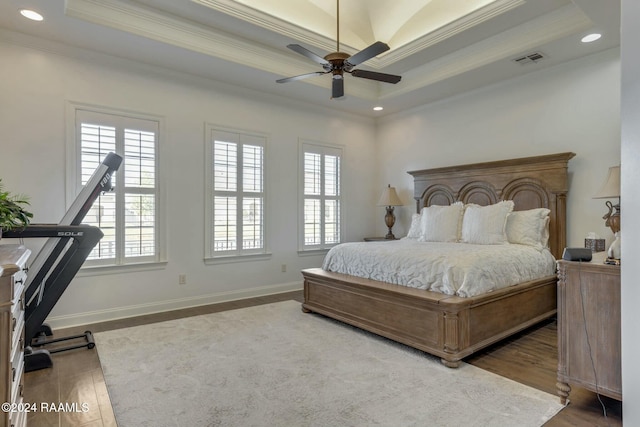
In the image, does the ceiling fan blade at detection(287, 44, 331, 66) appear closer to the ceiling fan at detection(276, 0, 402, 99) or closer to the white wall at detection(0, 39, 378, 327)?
the ceiling fan at detection(276, 0, 402, 99)

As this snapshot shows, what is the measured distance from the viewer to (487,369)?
270 centimetres

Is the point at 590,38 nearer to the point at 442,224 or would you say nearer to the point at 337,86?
the point at 442,224

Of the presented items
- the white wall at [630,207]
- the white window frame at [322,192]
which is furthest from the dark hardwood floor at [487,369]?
the white window frame at [322,192]

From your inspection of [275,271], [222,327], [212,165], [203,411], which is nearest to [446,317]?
[203,411]

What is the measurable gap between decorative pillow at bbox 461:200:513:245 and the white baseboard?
274 centimetres

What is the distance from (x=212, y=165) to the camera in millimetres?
4785

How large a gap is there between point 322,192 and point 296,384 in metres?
3.86

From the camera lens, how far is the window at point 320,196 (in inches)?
227

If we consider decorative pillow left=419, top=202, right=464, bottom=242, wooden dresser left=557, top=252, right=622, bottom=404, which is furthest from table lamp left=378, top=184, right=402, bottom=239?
wooden dresser left=557, top=252, right=622, bottom=404

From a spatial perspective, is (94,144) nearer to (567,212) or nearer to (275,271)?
(275,271)

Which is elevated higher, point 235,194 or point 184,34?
point 184,34

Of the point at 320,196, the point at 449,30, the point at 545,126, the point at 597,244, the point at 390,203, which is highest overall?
the point at 449,30

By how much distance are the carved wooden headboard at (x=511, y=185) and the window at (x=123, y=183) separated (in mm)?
4017

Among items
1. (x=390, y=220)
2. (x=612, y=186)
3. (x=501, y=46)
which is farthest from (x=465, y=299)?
(x=390, y=220)
